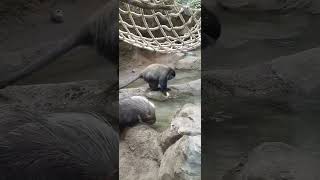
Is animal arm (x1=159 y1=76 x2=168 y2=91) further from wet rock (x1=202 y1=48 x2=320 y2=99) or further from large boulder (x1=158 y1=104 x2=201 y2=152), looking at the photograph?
wet rock (x1=202 y1=48 x2=320 y2=99)

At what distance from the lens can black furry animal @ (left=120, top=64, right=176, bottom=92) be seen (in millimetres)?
2059

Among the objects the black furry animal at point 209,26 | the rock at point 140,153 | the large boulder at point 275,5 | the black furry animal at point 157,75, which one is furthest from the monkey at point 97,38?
the rock at point 140,153

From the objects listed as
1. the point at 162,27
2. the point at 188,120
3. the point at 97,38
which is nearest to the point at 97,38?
the point at 97,38

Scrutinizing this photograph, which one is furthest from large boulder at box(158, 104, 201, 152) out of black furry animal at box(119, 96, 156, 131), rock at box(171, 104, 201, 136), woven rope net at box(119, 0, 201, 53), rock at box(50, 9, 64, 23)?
rock at box(50, 9, 64, 23)

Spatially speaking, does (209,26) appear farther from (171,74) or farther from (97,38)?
(171,74)

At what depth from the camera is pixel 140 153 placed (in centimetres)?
209

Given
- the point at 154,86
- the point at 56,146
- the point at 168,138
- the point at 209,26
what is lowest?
the point at 168,138

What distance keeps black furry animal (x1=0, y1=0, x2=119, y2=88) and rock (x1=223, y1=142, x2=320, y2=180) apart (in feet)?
2.03

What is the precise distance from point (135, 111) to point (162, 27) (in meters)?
0.45

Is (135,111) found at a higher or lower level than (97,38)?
lower

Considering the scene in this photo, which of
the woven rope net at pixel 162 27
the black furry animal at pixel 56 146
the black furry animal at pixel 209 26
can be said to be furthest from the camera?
the woven rope net at pixel 162 27

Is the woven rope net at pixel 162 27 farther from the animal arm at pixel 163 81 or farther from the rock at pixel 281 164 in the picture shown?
the rock at pixel 281 164

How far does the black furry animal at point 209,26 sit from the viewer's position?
1.47 meters

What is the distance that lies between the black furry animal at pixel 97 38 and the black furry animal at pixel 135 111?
2.03 feet
